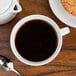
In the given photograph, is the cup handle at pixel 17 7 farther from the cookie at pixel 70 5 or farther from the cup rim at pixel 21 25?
the cookie at pixel 70 5

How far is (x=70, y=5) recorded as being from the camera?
97 centimetres

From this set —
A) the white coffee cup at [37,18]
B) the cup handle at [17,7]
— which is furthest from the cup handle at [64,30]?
the cup handle at [17,7]

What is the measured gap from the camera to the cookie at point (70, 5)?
97cm

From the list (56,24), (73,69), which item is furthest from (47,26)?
(73,69)

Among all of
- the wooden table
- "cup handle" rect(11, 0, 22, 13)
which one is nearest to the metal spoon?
the wooden table

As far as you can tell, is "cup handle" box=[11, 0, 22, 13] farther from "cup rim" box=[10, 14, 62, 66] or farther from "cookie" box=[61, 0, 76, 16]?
"cookie" box=[61, 0, 76, 16]

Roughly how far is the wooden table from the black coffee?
0.05 meters

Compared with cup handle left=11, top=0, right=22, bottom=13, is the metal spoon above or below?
below

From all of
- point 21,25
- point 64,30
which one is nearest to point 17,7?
point 21,25

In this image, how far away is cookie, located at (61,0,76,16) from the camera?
3.17 ft

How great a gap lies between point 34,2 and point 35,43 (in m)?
0.14

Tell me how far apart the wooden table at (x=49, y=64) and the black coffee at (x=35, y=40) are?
51 mm

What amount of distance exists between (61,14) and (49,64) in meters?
0.17

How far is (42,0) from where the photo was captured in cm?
98
